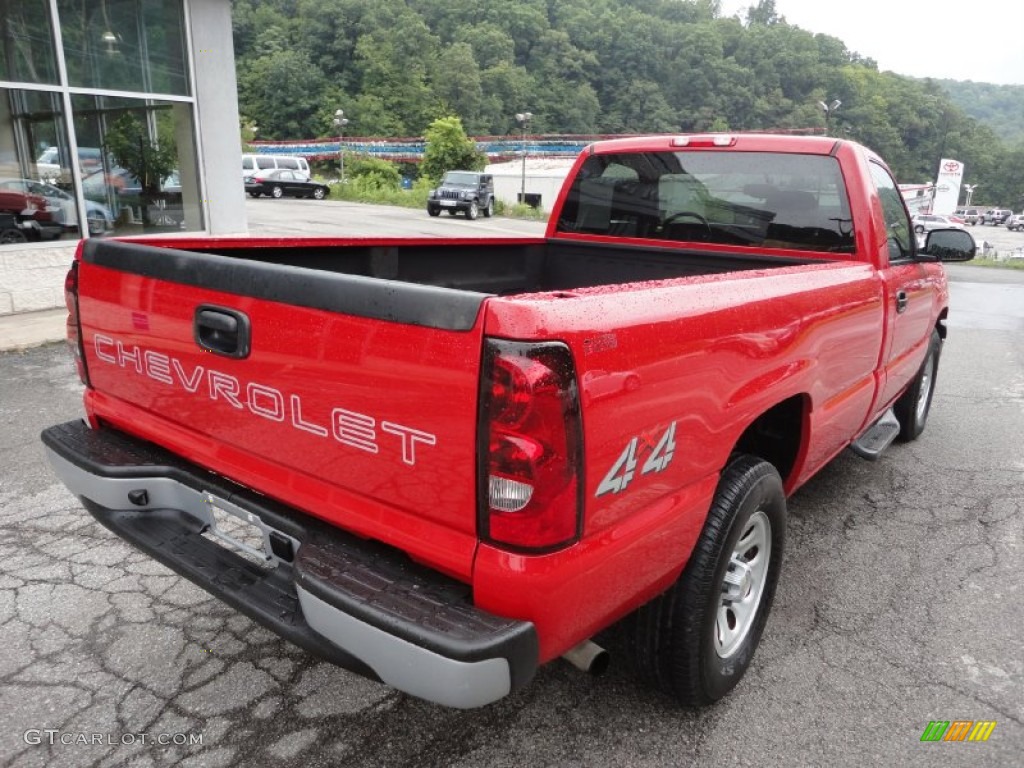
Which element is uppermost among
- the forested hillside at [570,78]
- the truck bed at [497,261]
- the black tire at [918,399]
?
the forested hillside at [570,78]

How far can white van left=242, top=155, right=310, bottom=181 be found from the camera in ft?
117

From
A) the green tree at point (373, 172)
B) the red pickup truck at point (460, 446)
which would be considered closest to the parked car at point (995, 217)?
the green tree at point (373, 172)

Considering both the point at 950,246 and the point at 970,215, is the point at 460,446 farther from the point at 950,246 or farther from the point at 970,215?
the point at 970,215

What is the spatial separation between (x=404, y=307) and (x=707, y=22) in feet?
402

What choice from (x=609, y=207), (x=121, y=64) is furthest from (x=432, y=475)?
(x=121, y=64)

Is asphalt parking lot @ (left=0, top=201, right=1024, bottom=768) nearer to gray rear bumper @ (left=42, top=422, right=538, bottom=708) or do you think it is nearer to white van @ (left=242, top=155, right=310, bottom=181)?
gray rear bumper @ (left=42, top=422, right=538, bottom=708)

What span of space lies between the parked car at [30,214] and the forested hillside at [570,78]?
71422 millimetres

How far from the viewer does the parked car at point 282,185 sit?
116 feet

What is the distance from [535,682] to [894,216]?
9.77ft

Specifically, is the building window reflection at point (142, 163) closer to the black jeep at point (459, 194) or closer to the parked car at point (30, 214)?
the parked car at point (30, 214)

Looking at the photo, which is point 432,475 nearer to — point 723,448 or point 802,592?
point 723,448

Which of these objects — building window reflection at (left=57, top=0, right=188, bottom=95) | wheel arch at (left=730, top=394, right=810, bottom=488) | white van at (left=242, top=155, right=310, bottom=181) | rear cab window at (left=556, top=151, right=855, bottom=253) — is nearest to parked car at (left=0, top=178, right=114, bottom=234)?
building window reflection at (left=57, top=0, right=188, bottom=95)

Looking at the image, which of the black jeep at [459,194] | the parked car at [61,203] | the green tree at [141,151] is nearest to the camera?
the parked car at [61,203]

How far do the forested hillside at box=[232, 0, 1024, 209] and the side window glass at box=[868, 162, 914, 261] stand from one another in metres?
77.7
